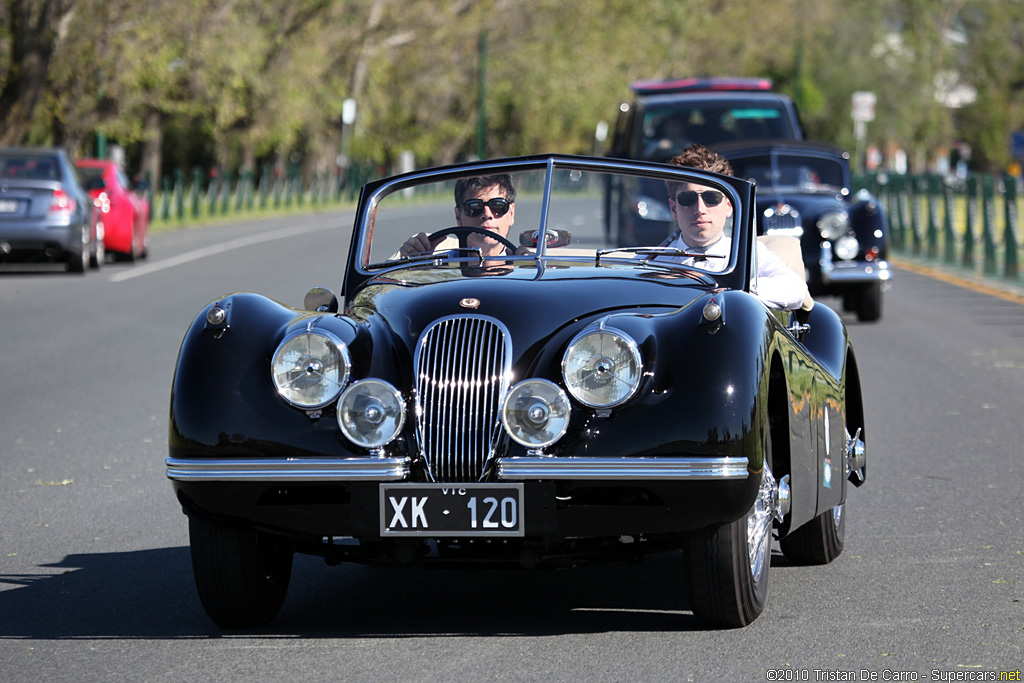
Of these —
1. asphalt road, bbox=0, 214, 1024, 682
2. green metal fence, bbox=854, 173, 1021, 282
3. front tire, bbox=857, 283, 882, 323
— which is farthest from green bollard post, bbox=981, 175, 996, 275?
asphalt road, bbox=0, 214, 1024, 682

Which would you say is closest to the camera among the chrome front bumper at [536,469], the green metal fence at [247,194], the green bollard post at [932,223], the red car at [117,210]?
the chrome front bumper at [536,469]

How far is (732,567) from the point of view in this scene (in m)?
5.21

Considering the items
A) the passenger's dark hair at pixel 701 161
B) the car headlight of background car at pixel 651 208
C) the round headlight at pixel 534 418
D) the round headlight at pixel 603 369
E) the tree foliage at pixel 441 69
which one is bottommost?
the round headlight at pixel 534 418

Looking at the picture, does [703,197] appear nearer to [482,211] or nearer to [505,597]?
[482,211]

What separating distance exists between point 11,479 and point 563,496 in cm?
422

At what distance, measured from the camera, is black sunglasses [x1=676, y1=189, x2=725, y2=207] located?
639cm

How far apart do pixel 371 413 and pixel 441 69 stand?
206ft

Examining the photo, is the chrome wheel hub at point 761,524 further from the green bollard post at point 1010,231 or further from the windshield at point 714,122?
the green bollard post at point 1010,231

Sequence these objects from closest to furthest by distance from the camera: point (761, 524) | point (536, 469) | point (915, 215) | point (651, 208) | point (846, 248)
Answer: point (536, 469) < point (761, 524) < point (651, 208) < point (846, 248) < point (915, 215)

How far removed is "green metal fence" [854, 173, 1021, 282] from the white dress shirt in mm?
15578

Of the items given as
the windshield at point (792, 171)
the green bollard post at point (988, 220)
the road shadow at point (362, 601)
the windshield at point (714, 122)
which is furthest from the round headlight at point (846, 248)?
the road shadow at point (362, 601)

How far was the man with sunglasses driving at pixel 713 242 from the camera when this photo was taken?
634cm

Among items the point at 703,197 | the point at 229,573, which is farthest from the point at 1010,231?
the point at 229,573

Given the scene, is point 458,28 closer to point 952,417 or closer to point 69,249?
point 69,249
